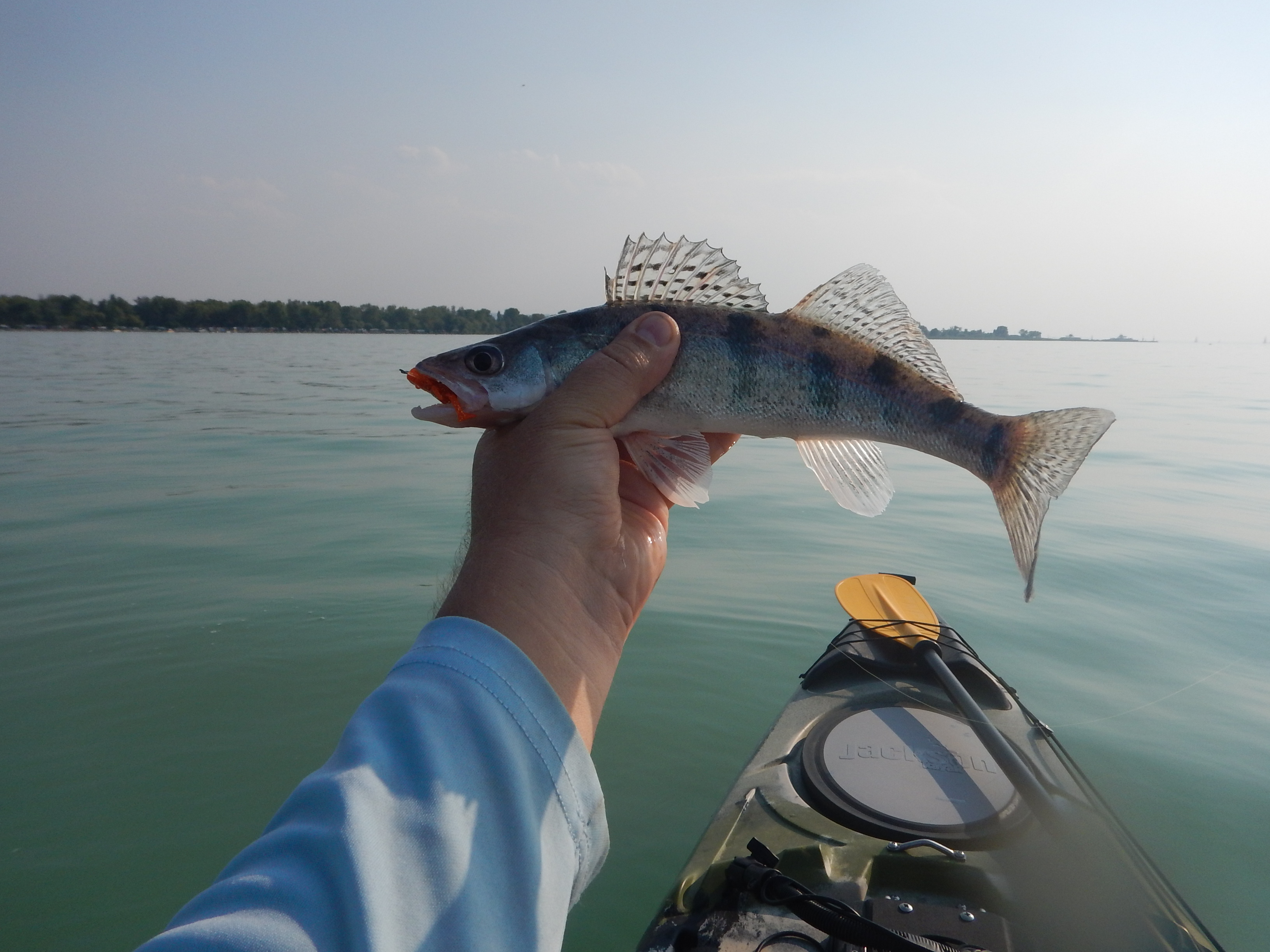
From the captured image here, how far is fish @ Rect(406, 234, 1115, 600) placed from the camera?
A: 10.1 feet

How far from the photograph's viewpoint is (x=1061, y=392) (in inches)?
961

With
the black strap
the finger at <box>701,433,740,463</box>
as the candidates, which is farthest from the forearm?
the finger at <box>701,433,740,463</box>

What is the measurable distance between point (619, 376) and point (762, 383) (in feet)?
2.31

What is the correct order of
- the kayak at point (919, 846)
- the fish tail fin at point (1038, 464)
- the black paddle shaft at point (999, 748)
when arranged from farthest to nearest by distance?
the black paddle shaft at point (999, 748) < the kayak at point (919, 846) < the fish tail fin at point (1038, 464)

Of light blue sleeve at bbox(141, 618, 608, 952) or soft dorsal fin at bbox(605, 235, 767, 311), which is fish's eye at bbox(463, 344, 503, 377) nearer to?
soft dorsal fin at bbox(605, 235, 767, 311)

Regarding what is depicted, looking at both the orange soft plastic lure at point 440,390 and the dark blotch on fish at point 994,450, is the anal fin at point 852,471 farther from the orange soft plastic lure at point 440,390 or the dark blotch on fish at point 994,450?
the orange soft plastic lure at point 440,390

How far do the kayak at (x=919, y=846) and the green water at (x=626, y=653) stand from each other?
108 cm

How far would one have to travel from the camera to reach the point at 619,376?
285cm

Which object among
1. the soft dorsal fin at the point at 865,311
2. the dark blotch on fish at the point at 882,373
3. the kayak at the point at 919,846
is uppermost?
the soft dorsal fin at the point at 865,311

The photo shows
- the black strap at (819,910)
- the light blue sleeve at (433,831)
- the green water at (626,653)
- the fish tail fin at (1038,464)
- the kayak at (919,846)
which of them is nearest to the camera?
the light blue sleeve at (433,831)

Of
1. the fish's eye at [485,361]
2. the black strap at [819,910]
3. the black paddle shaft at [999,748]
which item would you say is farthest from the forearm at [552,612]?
the black paddle shaft at [999,748]

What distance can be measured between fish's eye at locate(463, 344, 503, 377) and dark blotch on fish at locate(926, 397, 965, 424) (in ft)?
5.96

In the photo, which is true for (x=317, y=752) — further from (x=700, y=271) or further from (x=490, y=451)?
(x=700, y=271)

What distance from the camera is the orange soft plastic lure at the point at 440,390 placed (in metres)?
3.03
